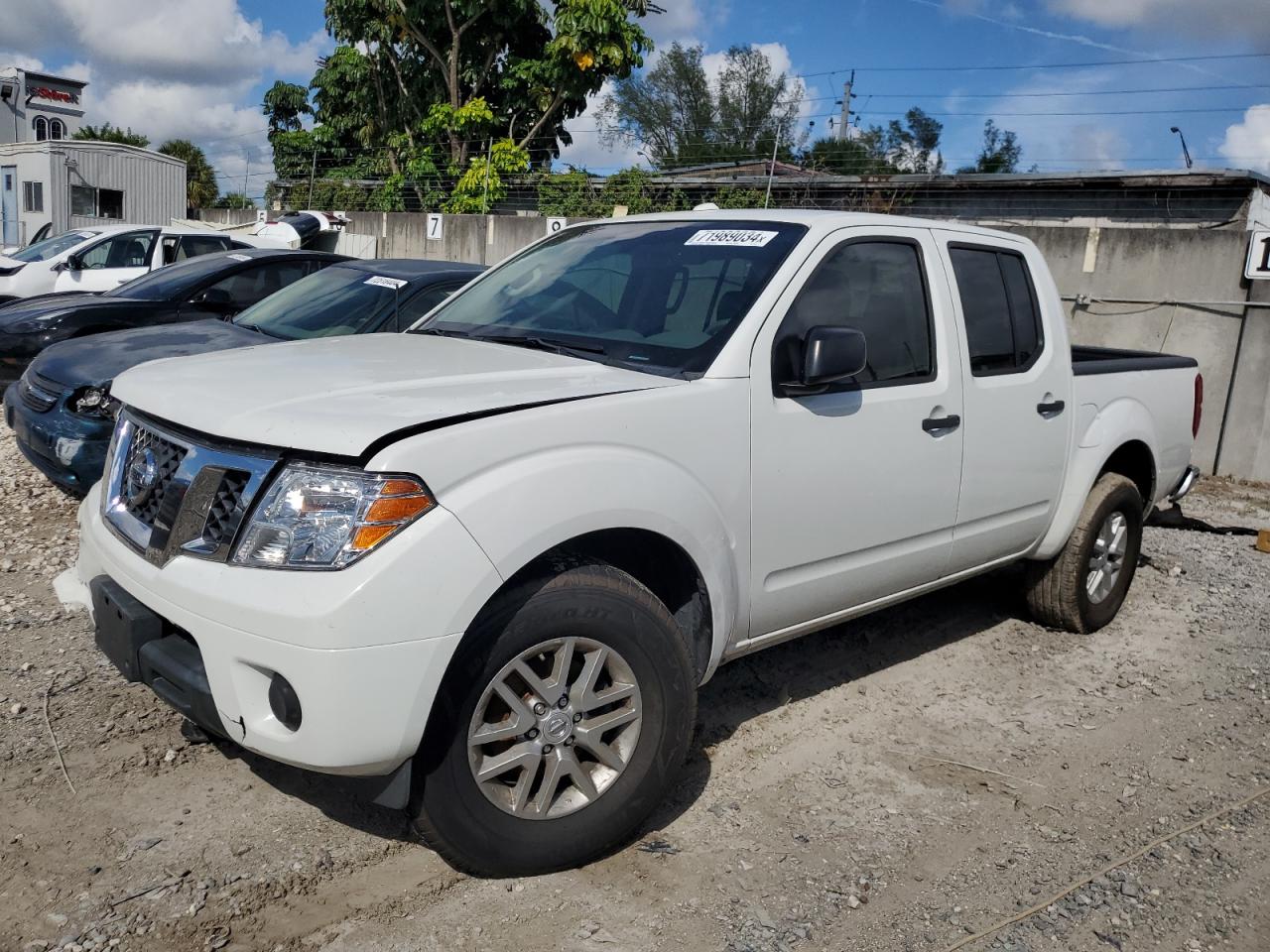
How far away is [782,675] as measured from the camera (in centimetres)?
463

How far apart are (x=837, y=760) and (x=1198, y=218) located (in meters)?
11.9

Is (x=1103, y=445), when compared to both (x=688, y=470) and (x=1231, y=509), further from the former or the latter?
(x=1231, y=509)

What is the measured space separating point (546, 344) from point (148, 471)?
130cm

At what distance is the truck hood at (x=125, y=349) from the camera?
5562mm

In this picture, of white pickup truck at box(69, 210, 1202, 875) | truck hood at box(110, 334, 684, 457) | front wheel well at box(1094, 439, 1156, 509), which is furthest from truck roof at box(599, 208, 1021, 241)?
front wheel well at box(1094, 439, 1156, 509)

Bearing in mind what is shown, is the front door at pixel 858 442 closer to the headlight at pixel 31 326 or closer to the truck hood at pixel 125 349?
the truck hood at pixel 125 349

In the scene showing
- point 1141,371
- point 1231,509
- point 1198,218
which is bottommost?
point 1231,509

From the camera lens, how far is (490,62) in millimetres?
23453

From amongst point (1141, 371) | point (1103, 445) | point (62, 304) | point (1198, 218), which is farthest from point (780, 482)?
point (1198, 218)

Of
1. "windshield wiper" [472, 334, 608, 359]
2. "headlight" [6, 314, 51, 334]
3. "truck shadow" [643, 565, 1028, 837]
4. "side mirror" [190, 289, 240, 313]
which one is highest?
"windshield wiper" [472, 334, 608, 359]

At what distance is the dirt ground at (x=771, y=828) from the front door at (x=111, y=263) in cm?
967

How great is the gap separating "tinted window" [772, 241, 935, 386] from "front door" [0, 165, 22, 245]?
95.6ft

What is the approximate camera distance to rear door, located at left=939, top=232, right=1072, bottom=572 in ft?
13.9

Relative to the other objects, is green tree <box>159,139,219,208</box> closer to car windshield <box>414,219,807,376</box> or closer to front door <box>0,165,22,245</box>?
→ front door <box>0,165,22,245</box>
